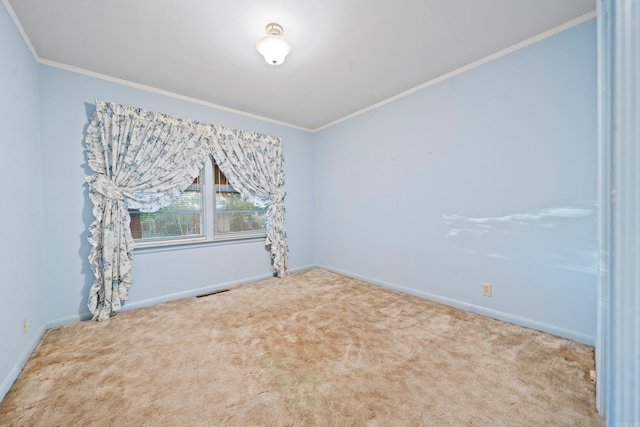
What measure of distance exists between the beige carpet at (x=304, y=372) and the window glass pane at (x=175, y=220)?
36.9 inches

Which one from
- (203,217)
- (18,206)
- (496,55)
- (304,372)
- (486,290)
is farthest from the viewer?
(203,217)

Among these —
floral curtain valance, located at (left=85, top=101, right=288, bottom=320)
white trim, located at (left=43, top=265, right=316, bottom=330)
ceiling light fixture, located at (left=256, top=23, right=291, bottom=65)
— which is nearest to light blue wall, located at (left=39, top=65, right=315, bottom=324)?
white trim, located at (left=43, top=265, right=316, bottom=330)

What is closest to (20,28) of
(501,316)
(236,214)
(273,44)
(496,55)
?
(273,44)

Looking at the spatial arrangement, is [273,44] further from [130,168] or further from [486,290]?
[486,290]

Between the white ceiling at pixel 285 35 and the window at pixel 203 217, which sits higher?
the white ceiling at pixel 285 35

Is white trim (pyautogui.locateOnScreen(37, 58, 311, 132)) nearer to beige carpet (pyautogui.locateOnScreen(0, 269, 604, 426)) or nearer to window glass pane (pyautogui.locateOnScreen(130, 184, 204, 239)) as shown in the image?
window glass pane (pyautogui.locateOnScreen(130, 184, 204, 239))

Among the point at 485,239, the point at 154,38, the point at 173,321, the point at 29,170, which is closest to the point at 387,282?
the point at 485,239

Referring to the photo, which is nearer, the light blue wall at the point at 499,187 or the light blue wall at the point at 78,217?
the light blue wall at the point at 499,187

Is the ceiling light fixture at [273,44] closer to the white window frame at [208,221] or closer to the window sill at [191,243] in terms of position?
the white window frame at [208,221]

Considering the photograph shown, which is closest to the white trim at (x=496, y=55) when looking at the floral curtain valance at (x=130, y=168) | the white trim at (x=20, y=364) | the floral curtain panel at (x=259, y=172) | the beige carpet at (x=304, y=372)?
the floral curtain panel at (x=259, y=172)

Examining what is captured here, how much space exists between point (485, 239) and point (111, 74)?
14.0ft

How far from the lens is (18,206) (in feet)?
6.27

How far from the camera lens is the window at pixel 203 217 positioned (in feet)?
10.1

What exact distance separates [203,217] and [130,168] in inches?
39.7
